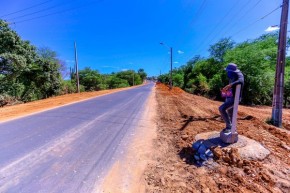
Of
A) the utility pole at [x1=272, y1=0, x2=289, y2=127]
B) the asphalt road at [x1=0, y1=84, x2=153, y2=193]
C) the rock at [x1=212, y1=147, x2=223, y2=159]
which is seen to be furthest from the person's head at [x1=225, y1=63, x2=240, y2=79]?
the utility pole at [x1=272, y1=0, x2=289, y2=127]

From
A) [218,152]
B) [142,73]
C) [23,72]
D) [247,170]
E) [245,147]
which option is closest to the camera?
[247,170]

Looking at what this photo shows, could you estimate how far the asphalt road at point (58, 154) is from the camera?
322 centimetres

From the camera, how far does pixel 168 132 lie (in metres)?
6.34

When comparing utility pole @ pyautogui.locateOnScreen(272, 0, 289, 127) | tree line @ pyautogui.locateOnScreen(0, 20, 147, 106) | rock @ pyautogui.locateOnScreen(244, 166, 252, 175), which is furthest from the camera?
tree line @ pyautogui.locateOnScreen(0, 20, 147, 106)

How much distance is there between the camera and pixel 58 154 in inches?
173

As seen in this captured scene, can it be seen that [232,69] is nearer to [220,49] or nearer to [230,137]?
[230,137]

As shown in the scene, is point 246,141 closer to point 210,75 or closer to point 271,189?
point 271,189

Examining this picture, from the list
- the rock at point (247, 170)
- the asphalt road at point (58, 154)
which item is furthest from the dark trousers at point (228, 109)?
the asphalt road at point (58, 154)

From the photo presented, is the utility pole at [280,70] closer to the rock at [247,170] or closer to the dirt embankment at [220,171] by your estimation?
the dirt embankment at [220,171]

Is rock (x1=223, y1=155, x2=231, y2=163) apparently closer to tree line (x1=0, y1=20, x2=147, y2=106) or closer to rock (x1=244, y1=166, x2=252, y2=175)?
rock (x1=244, y1=166, x2=252, y2=175)

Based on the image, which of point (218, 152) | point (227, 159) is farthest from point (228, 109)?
point (227, 159)

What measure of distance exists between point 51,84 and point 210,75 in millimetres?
24196

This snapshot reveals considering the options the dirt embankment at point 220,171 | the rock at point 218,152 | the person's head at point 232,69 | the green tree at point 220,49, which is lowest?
the dirt embankment at point 220,171

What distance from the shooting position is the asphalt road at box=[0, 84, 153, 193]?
3217 millimetres
